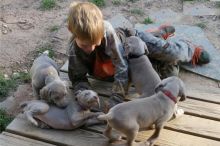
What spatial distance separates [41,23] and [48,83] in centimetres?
176

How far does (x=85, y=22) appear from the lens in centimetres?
302

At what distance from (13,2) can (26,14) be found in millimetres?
393

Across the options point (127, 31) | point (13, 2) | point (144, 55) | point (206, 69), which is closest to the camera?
point (144, 55)

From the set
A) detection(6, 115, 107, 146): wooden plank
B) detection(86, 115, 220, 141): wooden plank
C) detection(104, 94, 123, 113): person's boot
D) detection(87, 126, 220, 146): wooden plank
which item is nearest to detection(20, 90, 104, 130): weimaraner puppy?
detection(6, 115, 107, 146): wooden plank

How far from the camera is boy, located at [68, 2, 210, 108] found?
10.00 feet

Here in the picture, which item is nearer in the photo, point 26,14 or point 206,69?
point 206,69

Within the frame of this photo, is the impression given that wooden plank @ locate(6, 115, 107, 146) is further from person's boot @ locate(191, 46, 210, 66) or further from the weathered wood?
person's boot @ locate(191, 46, 210, 66)

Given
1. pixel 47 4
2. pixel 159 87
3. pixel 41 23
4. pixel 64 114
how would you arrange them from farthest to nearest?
pixel 47 4, pixel 41 23, pixel 64 114, pixel 159 87

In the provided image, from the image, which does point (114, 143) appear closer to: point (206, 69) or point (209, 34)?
point (206, 69)

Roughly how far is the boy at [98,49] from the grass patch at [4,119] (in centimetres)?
65

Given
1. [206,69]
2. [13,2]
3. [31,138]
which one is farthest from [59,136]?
[13,2]

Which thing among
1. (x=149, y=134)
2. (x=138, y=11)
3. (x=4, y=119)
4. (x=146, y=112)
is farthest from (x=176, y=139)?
(x=138, y=11)

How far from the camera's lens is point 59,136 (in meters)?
3.24

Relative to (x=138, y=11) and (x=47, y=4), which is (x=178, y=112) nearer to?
(x=138, y=11)
